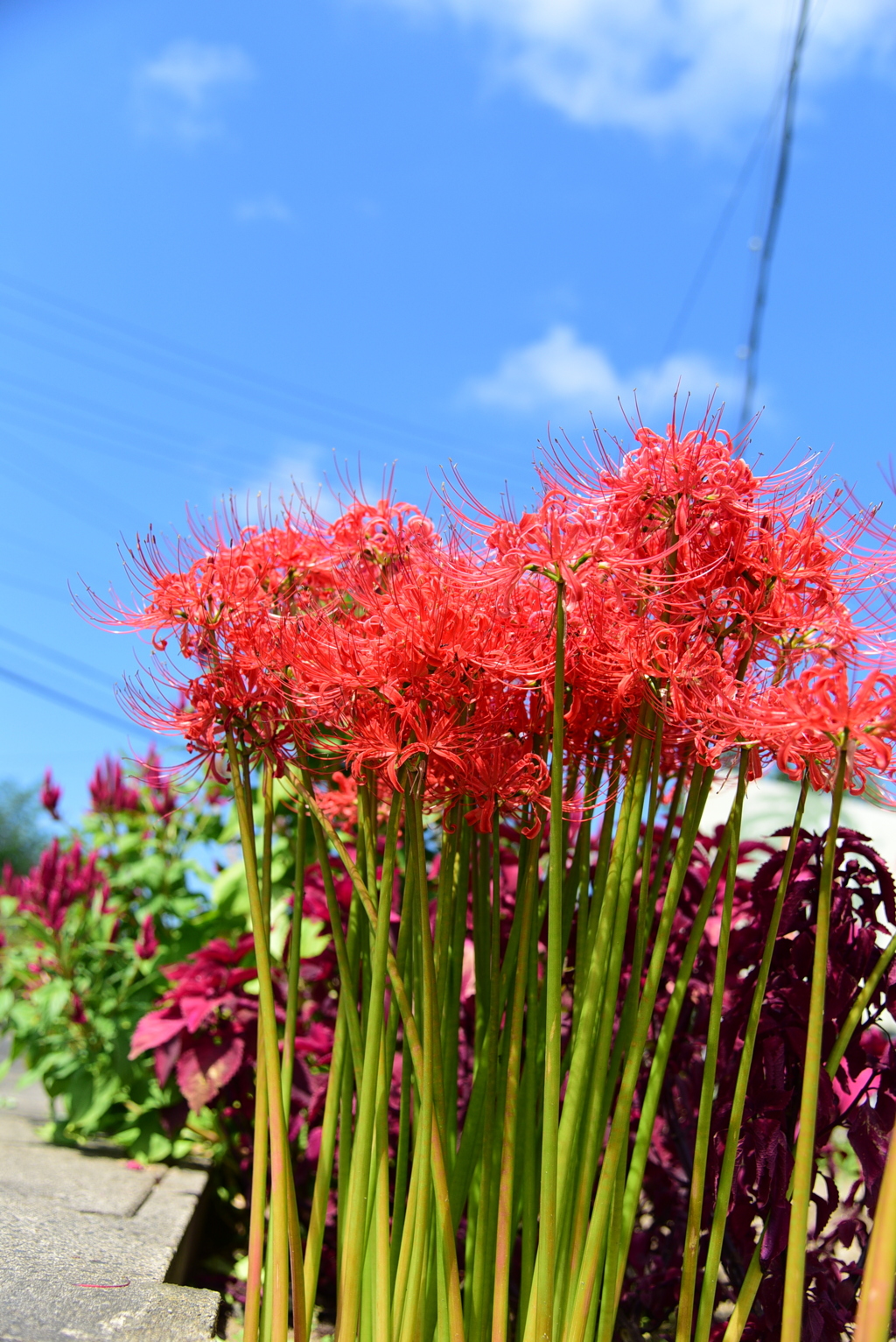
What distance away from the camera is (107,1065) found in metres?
3.59

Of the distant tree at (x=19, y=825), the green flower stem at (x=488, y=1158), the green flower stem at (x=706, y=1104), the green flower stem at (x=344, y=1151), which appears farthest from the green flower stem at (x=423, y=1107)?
the distant tree at (x=19, y=825)

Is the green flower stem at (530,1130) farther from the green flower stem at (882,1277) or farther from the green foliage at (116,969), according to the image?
the green foliage at (116,969)

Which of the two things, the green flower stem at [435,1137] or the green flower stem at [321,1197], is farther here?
the green flower stem at [321,1197]

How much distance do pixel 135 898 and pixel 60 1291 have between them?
7.19ft

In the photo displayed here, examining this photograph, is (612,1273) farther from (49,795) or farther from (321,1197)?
(49,795)

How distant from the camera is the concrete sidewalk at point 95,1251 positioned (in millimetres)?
1900

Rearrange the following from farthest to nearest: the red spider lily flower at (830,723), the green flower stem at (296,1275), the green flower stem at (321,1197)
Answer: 1. the green flower stem at (321,1197)
2. the green flower stem at (296,1275)
3. the red spider lily flower at (830,723)

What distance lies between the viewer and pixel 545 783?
175 cm

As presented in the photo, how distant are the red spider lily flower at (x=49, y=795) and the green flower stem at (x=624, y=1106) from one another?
3.15 metres

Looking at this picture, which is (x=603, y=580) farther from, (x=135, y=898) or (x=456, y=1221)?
(x=135, y=898)

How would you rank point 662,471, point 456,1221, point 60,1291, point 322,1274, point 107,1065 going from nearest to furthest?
point 662,471, point 456,1221, point 60,1291, point 322,1274, point 107,1065

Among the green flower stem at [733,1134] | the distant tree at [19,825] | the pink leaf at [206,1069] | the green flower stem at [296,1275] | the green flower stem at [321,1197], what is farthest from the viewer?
the distant tree at [19,825]

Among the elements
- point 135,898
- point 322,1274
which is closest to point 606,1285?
point 322,1274

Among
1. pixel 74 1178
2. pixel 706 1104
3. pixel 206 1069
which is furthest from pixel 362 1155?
pixel 74 1178
